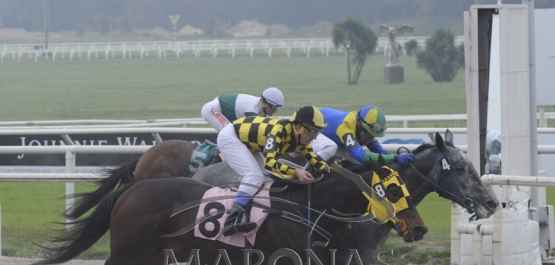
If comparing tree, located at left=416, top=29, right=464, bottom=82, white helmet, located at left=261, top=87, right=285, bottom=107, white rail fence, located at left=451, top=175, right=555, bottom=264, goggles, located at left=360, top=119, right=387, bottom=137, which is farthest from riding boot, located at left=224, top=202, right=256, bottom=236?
tree, located at left=416, top=29, right=464, bottom=82

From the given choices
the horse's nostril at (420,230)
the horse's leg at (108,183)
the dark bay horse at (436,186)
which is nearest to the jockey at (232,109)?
the horse's leg at (108,183)

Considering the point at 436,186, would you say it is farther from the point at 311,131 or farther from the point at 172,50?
the point at 172,50

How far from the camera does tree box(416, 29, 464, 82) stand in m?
29.8

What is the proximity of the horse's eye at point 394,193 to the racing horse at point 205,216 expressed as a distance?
0.18ft

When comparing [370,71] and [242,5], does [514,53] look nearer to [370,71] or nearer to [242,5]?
[370,71]

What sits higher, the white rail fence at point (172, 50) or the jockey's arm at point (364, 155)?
the white rail fence at point (172, 50)

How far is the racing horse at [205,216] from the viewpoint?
4285 mm

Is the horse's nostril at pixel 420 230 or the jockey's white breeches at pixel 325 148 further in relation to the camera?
the jockey's white breeches at pixel 325 148

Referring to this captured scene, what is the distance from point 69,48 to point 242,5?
29479 mm

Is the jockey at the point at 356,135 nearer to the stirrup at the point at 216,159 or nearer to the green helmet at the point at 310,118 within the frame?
the green helmet at the point at 310,118

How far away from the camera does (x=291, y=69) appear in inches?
1501

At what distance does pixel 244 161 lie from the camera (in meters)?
4.63

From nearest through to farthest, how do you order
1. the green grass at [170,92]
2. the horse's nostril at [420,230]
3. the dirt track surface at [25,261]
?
the horse's nostril at [420,230] < the dirt track surface at [25,261] < the green grass at [170,92]

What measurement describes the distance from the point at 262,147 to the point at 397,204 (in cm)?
84
